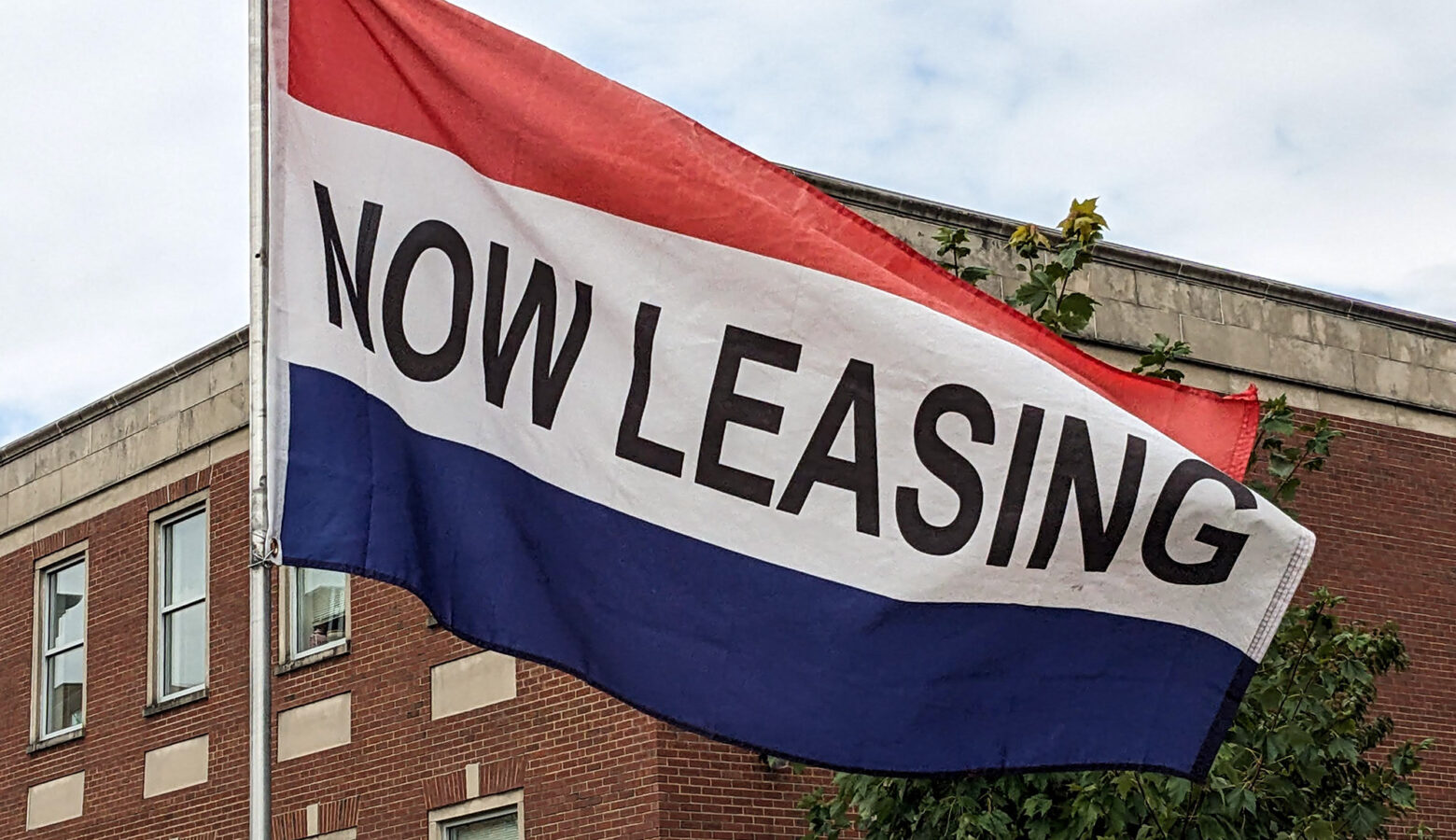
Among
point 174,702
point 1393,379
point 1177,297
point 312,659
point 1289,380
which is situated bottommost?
point 174,702

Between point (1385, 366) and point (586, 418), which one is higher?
point (1385, 366)

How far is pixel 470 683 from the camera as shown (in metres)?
14.7

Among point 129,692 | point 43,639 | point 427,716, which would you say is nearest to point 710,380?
point 427,716

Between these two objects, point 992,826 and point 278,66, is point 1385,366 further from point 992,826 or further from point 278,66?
point 278,66

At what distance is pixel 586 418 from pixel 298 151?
1.10m

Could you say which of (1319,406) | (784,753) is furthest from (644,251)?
(1319,406)

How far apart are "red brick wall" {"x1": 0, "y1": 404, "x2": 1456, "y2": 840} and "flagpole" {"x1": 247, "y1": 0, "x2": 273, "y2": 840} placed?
7.81 metres

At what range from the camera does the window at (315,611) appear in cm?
1620

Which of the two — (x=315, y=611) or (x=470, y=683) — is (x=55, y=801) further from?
(x=470, y=683)

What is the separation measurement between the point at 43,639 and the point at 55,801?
1.62m

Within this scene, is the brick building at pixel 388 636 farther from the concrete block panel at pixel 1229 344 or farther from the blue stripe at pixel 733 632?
the blue stripe at pixel 733 632

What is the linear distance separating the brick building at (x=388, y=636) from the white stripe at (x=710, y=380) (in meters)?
8.01

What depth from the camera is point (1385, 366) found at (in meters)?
18.3

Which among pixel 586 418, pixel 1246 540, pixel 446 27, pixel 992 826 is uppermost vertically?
pixel 446 27
